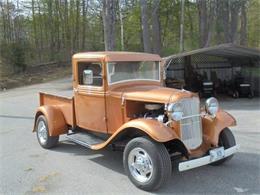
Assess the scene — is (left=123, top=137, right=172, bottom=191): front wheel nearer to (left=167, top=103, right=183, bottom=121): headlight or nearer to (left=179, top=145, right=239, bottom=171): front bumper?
(left=179, top=145, right=239, bottom=171): front bumper

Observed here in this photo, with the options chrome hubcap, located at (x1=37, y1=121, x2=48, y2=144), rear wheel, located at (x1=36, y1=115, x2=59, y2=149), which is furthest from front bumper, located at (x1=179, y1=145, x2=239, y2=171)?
chrome hubcap, located at (x1=37, y1=121, x2=48, y2=144)

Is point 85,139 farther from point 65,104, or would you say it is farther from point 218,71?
point 218,71

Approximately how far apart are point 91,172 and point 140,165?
103cm

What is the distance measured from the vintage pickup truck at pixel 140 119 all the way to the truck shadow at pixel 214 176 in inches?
9.0

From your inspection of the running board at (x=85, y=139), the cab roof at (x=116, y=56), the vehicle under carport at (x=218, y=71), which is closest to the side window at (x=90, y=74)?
the cab roof at (x=116, y=56)

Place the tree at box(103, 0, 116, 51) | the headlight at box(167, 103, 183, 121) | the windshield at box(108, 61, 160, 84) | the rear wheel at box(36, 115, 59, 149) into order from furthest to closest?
the tree at box(103, 0, 116, 51), the rear wheel at box(36, 115, 59, 149), the windshield at box(108, 61, 160, 84), the headlight at box(167, 103, 183, 121)

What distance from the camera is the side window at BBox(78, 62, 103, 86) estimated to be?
5.81 m

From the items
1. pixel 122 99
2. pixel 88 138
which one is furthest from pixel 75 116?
pixel 122 99

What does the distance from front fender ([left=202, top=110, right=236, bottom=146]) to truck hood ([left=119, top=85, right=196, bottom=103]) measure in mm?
563

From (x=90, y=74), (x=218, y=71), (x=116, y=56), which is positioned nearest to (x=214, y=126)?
(x=116, y=56)

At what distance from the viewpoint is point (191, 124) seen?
505 centimetres

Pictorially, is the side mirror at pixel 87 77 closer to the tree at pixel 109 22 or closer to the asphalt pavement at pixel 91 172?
the asphalt pavement at pixel 91 172

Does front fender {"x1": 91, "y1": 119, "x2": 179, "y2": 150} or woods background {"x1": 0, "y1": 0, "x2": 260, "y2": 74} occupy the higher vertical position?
woods background {"x1": 0, "y1": 0, "x2": 260, "y2": 74}

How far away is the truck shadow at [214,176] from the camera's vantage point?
464 centimetres
